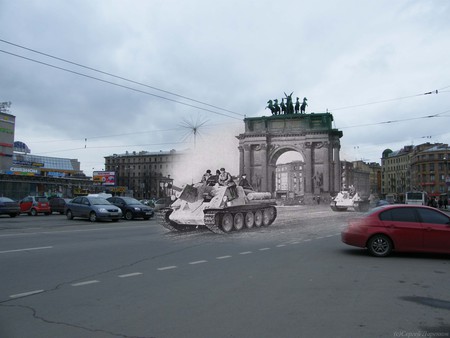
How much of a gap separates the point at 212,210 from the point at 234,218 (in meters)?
1.39

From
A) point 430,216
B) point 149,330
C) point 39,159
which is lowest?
point 149,330

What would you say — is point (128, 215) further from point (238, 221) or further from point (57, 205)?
point (238, 221)

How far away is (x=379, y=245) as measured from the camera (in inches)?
387

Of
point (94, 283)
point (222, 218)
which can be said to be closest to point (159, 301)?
point (94, 283)

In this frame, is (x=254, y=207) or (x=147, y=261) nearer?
(x=147, y=261)

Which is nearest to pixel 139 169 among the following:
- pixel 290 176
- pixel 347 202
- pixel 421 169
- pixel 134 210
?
pixel 290 176

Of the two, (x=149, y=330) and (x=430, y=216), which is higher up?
(x=430, y=216)

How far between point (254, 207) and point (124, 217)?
37.4 ft

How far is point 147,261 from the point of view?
9070 mm

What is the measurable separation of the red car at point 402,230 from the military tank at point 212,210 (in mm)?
6408

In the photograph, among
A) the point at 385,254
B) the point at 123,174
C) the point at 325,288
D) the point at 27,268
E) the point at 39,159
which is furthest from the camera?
the point at 123,174

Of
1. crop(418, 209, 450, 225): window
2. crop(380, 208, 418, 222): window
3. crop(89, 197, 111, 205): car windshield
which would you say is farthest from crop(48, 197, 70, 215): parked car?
crop(418, 209, 450, 225): window

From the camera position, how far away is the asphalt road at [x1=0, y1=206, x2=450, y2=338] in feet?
15.5

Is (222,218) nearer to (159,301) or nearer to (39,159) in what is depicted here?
(159,301)
